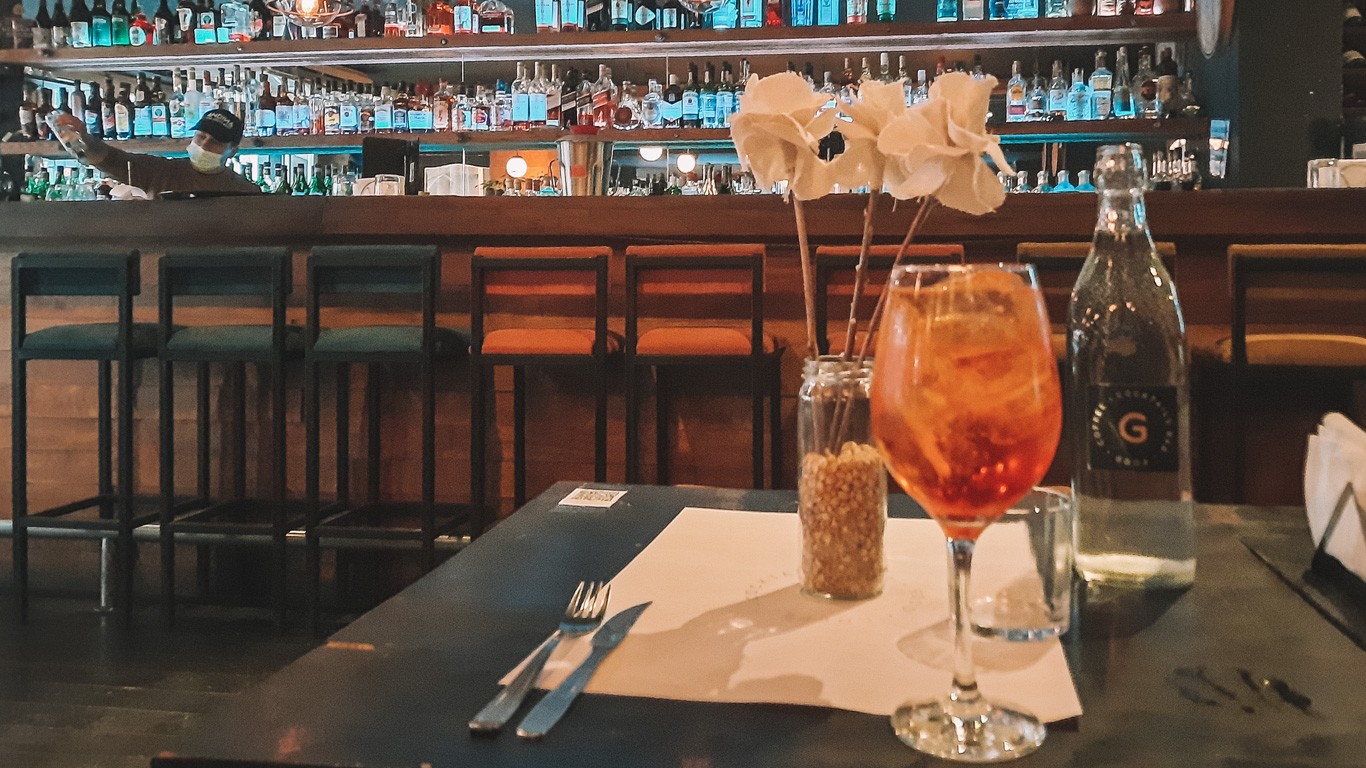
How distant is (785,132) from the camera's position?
30.7 inches

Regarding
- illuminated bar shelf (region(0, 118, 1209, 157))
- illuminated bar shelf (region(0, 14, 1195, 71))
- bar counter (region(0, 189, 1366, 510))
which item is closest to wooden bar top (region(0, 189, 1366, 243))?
bar counter (region(0, 189, 1366, 510))

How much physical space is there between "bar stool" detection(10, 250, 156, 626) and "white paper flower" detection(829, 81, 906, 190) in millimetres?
2665

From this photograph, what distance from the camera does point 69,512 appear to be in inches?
123

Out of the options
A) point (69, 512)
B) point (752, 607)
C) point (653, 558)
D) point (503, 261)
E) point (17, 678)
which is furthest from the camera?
point (69, 512)

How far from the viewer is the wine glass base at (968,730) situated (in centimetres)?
53

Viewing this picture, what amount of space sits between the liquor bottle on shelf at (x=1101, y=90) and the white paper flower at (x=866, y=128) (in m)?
4.34

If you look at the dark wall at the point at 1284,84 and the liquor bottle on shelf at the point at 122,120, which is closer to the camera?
the dark wall at the point at 1284,84

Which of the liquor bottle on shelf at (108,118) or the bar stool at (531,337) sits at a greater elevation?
the liquor bottle on shelf at (108,118)

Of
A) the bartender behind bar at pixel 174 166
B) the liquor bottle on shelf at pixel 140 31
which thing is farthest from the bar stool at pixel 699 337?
the liquor bottle on shelf at pixel 140 31

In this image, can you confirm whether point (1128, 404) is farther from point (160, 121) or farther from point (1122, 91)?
point (160, 121)

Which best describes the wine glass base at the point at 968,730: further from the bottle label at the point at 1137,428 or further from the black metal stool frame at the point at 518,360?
the black metal stool frame at the point at 518,360

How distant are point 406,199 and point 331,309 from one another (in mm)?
462

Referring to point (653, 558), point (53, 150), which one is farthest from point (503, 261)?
point (53, 150)

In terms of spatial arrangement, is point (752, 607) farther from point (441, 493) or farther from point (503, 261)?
point (441, 493)
